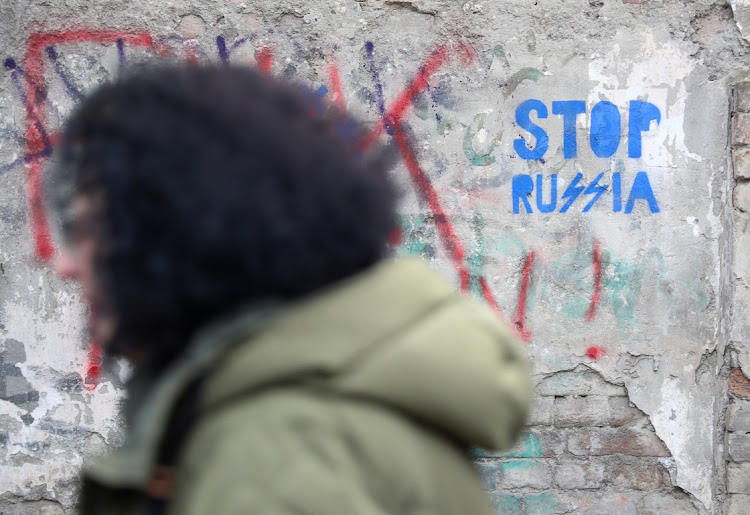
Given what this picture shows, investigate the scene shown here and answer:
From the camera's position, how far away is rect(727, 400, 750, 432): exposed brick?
102 inches

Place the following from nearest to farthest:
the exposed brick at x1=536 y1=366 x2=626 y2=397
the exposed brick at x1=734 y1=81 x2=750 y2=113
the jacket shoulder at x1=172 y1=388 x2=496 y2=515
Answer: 1. the jacket shoulder at x1=172 y1=388 x2=496 y2=515
2. the exposed brick at x1=734 y1=81 x2=750 y2=113
3. the exposed brick at x1=536 y1=366 x2=626 y2=397

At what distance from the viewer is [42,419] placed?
2607 mm

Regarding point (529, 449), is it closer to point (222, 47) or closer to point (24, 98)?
point (222, 47)

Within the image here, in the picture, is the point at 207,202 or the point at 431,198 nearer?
the point at 207,202

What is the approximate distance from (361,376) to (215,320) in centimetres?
18

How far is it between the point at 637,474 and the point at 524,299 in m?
0.71

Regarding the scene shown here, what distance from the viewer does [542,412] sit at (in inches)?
103

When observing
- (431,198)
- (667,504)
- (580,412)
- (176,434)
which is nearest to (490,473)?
(580,412)

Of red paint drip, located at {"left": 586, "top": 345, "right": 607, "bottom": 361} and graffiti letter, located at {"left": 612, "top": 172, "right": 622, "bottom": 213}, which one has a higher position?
graffiti letter, located at {"left": 612, "top": 172, "right": 622, "bottom": 213}

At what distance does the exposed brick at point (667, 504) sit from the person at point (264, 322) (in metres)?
2.01

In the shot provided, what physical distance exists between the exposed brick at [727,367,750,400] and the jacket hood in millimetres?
2027

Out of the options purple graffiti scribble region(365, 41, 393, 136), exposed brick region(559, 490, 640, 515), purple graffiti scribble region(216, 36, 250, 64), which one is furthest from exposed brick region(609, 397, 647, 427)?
purple graffiti scribble region(216, 36, 250, 64)

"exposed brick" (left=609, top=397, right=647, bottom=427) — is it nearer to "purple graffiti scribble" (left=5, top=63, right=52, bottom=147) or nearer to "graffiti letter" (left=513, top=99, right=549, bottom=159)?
"graffiti letter" (left=513, top=99, right=549, bottom=159)

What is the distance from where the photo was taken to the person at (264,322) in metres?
0.73
